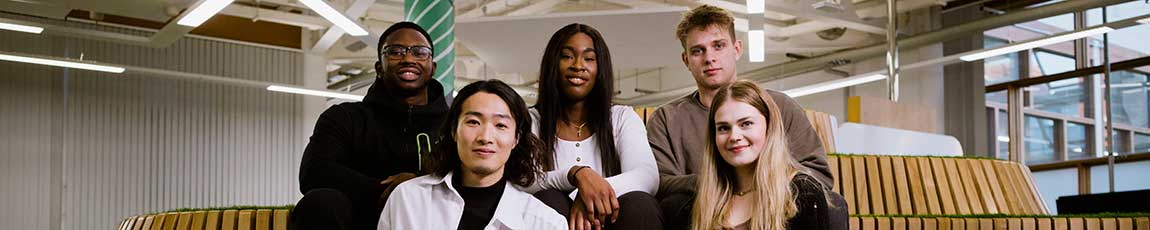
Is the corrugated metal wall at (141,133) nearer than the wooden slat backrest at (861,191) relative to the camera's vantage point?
No

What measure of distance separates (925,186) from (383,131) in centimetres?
303

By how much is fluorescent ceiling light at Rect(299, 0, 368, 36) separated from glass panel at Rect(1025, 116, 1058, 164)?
9392 millimetres

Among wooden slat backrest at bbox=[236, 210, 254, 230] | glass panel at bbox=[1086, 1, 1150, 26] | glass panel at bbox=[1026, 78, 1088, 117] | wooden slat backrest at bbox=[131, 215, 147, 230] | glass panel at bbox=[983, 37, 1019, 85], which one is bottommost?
wooden slat backrest at bbox=[131, 215, 147, 230]

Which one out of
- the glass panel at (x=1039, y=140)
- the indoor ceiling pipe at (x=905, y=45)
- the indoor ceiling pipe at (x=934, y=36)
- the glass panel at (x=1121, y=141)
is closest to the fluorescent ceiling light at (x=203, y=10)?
the indoor ceiling pipe at (x=905, y=45)

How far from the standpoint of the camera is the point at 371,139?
3.76 m

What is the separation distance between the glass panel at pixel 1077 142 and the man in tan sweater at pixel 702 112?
40.1 ft

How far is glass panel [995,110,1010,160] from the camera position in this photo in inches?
626

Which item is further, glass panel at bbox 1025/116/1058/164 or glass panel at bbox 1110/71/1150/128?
glass panel at bbox 1025/116/1058/164

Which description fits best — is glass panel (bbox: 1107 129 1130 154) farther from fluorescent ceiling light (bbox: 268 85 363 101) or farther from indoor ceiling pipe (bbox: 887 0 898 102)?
fluorescent ceiling light (bbox: 268 85 363 101)

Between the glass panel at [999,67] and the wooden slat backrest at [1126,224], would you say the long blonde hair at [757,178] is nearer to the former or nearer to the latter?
the wooden slat backrest at [1126,224]

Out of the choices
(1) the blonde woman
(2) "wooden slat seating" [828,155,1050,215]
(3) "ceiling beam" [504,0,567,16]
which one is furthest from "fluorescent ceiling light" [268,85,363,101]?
(1) the blonde woman

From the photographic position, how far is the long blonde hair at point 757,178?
298cm

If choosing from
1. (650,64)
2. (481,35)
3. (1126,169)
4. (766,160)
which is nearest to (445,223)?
(766,160)

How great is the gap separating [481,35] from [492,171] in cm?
861
